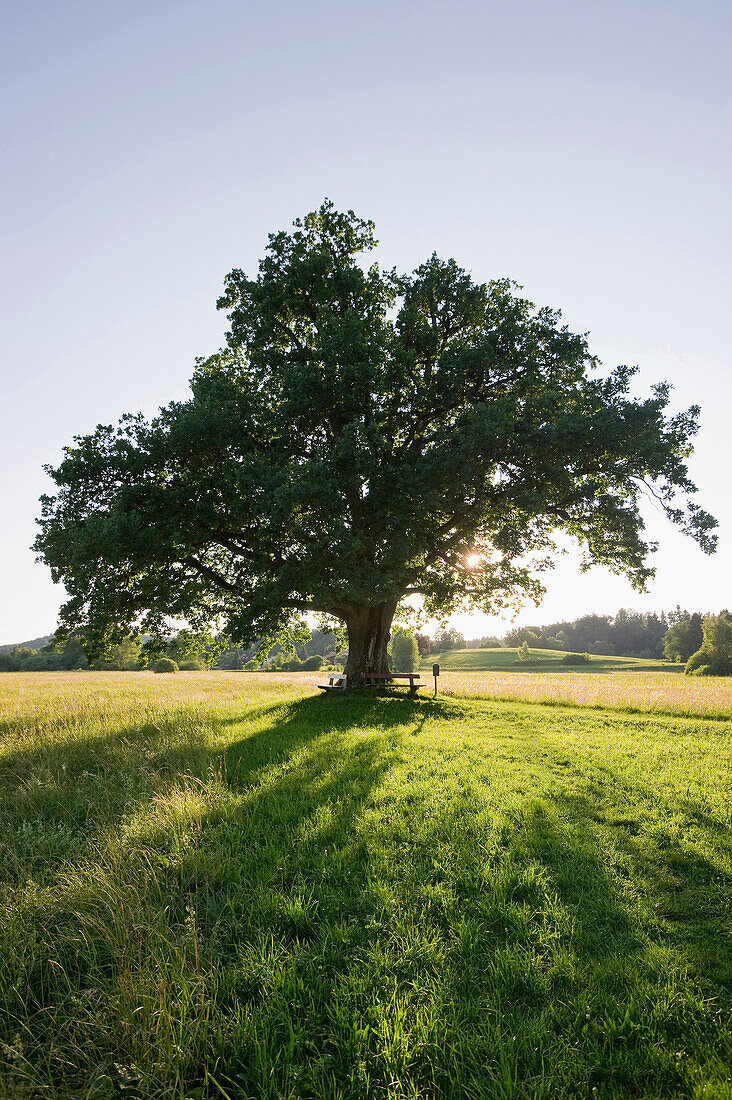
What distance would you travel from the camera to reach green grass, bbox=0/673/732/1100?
291 centimetres

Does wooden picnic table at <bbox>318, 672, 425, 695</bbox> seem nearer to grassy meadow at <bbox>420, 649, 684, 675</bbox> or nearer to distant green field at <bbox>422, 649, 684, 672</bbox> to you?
grassy meadow at <bbox>420, 649, 684, 675</bbox>

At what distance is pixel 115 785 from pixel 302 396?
1324 centimetres

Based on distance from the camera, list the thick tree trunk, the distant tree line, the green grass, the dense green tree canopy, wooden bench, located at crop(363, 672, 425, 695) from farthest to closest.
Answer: the distant tree line → the thick tree trunk → wooden bench, located at crop(363, 672, 425, 695) → the dense green tree canopy → the green grass

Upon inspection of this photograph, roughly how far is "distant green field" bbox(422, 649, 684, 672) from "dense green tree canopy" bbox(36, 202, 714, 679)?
6199 centimetres

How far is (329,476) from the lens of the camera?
16484mm

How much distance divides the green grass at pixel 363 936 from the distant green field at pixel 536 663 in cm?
7310

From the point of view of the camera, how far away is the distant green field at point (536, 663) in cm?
7638

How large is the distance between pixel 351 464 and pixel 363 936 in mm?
14268

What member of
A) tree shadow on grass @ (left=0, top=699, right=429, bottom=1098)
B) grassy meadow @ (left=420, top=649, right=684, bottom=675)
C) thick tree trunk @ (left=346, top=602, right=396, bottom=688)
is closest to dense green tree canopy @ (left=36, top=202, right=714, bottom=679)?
thick tree trunk @ (left=346, top=602, right=396, bottom=688)

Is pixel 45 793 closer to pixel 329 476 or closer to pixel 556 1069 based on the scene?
pixel 556 1069

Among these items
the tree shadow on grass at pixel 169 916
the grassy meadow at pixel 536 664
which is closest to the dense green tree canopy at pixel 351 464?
the tree shadow on grass at pixel 169 916

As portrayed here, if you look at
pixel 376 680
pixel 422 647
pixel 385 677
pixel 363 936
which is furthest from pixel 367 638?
pixel 422 647

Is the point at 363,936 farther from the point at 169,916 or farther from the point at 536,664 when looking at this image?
the point at 536,664

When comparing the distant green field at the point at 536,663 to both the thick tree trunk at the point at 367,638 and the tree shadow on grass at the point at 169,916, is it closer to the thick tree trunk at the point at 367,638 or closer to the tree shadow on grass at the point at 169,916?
the thick tree trunk at the point at 367,638
